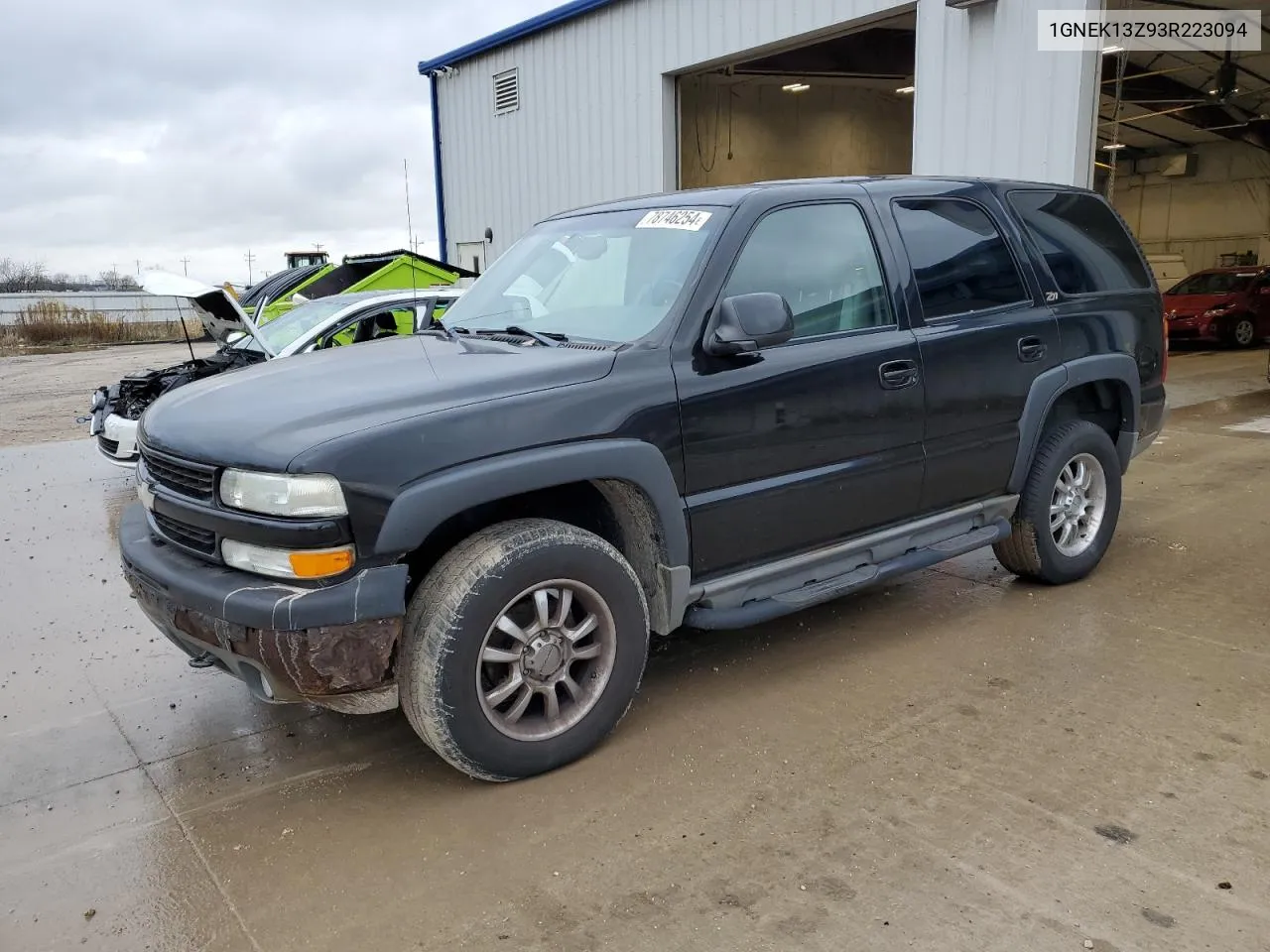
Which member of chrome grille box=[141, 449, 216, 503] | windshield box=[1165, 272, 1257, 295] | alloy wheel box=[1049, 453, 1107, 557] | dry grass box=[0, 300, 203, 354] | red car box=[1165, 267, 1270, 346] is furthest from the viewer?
dry grass box=[0, 300, 203, 354]

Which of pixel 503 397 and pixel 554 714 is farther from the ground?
pixel 503 397

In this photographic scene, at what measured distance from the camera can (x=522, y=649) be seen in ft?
10.4

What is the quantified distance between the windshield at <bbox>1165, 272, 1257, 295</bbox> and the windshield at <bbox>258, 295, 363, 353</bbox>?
54.8 feet


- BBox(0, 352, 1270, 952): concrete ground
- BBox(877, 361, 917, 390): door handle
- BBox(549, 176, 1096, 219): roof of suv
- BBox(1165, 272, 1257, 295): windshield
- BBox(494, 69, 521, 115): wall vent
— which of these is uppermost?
BBox(494, 69, 521, 115): wall vent

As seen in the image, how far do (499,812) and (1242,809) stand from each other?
2259 mm

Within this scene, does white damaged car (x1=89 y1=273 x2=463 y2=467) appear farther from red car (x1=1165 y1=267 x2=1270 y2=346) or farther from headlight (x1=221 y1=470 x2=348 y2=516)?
red car (x1=1165 y1=267 x2=1270 y2=346)

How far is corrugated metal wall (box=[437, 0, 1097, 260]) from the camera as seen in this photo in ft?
28.8

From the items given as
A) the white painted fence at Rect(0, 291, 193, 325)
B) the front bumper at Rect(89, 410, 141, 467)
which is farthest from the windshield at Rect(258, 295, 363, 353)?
the white painted fence at Rect(0, 291, 193, 325)

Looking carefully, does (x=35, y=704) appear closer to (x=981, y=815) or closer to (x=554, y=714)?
(x=554, y=714)

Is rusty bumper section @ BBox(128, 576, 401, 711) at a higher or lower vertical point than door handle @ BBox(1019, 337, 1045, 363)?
lower

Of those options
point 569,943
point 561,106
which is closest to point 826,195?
point 569,943

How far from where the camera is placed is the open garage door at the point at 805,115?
52.4 feet

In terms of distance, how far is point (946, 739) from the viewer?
11.4 ft

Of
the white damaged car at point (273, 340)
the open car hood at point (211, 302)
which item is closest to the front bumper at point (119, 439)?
the white damaged car at point (273, 340)
